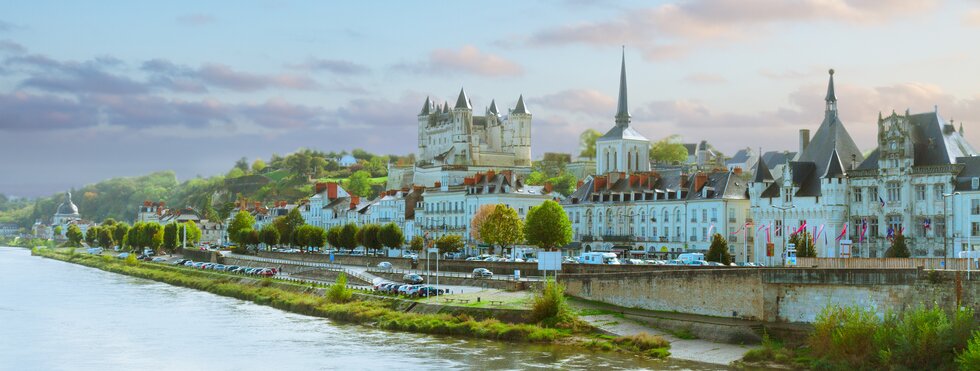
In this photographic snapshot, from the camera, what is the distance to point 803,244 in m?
55.7

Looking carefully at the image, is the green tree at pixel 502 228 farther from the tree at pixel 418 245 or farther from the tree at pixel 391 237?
the tree at pixel 391 237

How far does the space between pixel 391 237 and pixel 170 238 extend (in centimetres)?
4612

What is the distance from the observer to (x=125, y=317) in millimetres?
55188

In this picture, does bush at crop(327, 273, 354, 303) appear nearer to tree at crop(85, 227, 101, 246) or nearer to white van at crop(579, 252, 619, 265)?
white van at crop(579, 252, 619, 265)

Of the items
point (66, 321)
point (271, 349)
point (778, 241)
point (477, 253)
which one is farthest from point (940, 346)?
point (477, 253)

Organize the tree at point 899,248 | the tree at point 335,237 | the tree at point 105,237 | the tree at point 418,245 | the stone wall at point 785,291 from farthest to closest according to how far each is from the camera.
Result: the tree at point 105,237 → the tree at point 335,237 → the tree at point 418,245 → the tree at point 899,248 → the stone wall at point 785,291

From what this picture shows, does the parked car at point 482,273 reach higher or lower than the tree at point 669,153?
lower

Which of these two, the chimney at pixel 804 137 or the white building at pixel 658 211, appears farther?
the chimney at pixel 804 137

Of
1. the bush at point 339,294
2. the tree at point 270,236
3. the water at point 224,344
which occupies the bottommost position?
the water at point 224,344

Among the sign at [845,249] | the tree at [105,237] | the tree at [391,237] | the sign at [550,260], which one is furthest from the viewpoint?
the tree at [105,237]

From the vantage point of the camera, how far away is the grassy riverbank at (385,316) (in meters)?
41.3

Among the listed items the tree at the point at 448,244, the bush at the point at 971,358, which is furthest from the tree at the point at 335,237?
the bush at the point at 971,358

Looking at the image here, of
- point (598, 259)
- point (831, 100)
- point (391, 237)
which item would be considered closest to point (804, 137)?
point (831, 100)

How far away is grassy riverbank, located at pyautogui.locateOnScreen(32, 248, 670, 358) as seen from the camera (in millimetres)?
41344
